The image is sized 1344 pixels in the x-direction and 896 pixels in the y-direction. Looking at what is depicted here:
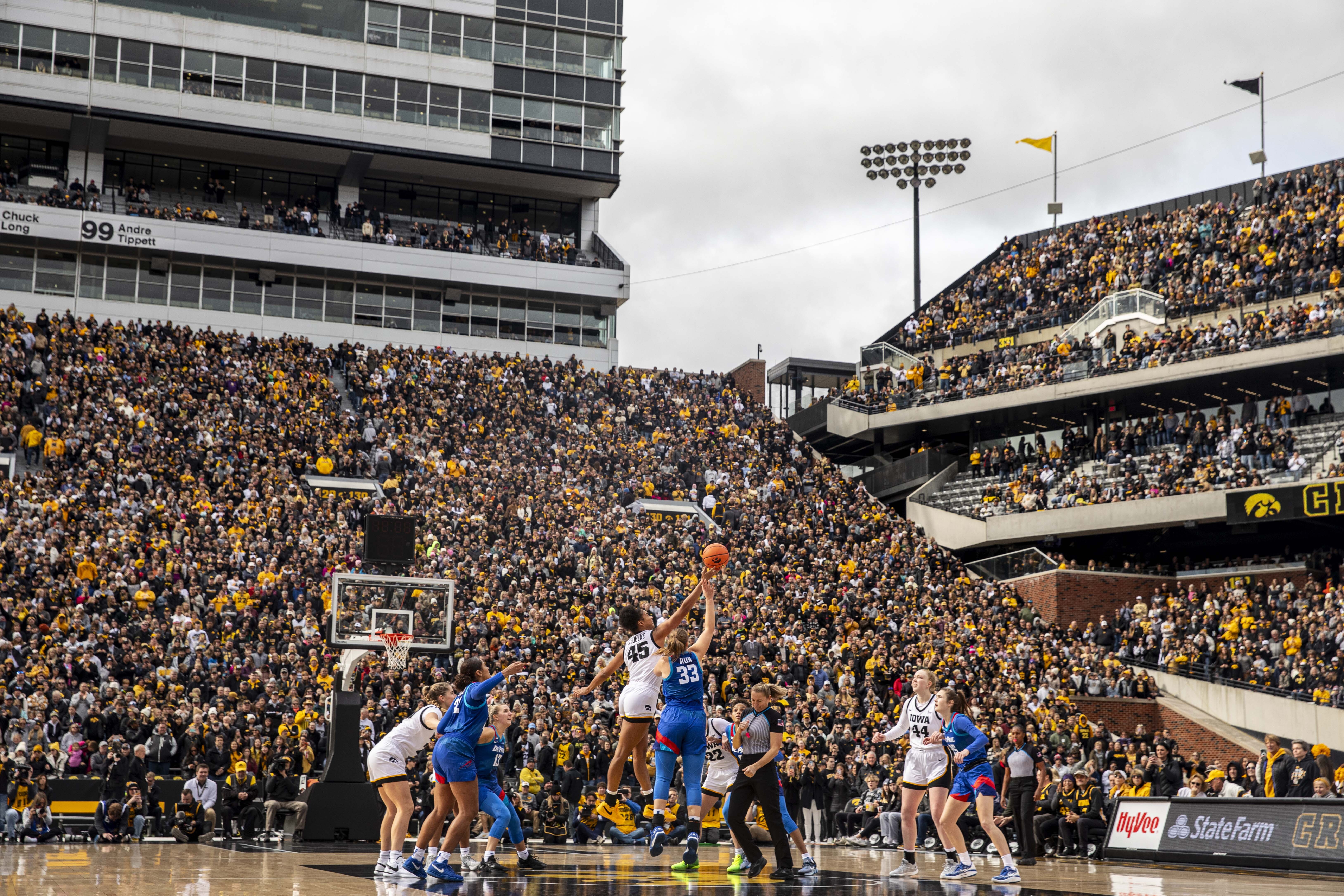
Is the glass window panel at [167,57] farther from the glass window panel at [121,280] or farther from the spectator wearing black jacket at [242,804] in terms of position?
the spectator wearing black jacket at [242,804]

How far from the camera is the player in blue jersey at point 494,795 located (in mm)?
13938

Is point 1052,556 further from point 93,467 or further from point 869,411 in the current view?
point 93,467

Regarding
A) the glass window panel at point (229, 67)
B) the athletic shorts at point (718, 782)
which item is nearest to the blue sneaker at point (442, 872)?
the athletic shorts at point (718, 782)

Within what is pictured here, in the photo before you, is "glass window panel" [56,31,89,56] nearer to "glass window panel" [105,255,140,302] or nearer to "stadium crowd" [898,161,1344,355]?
"glass window panel" [105,255,140,302]

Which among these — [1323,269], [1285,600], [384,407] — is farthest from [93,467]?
[1323,269]

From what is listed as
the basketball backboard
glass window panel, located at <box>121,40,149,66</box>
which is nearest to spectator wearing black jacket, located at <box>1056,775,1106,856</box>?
the basketball backboard

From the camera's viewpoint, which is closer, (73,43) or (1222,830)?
(1222,830)

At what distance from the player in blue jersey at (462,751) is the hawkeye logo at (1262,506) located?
31460 mm

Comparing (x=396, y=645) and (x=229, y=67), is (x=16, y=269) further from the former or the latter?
(x=396, y=645)

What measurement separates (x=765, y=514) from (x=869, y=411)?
43.1 ft

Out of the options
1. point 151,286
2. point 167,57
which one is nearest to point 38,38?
point 167,57

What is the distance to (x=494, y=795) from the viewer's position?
1438 centimetres

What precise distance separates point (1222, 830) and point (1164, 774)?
3.58 m

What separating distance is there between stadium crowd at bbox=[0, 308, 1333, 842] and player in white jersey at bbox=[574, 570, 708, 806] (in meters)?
7.37
